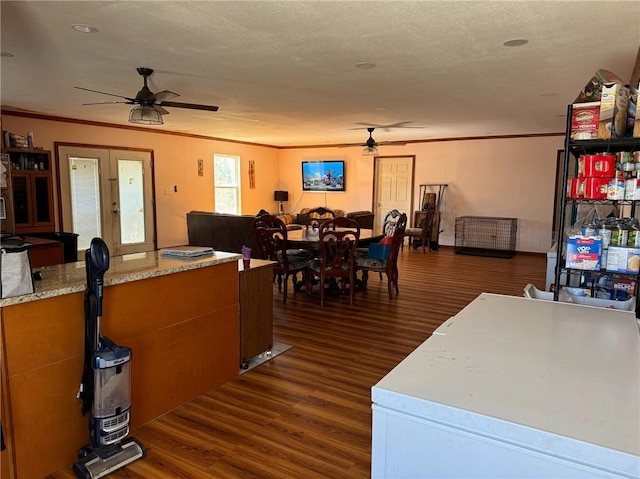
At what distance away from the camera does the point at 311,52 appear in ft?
10.8

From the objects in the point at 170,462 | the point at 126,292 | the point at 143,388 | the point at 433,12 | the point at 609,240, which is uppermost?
the point at 433,12

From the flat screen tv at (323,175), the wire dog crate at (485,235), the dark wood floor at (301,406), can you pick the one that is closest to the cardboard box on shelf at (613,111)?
the dark wood floor at (301,406)

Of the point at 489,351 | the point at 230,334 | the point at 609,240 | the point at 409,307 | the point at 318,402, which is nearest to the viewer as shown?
the point at 489,351

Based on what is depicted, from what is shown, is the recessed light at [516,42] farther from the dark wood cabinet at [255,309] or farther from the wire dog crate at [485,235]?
the wire dog crate at [485,235]

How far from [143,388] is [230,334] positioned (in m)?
0.71

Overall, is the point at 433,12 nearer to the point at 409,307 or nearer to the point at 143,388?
the point at 143,388

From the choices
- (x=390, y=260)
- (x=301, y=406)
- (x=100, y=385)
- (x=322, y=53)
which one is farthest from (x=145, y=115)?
(x=390, y=260)

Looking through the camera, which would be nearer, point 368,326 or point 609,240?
point 609,240

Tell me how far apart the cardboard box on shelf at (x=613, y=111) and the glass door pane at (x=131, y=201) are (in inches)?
291

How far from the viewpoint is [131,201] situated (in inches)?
310

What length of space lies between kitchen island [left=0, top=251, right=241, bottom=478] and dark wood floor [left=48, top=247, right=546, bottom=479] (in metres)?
0.13

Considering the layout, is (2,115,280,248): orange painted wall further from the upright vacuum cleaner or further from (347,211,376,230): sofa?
the upright vacuum cleaner

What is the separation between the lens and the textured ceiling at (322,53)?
253 cm

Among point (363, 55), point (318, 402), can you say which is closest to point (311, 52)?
point (363, 55)
